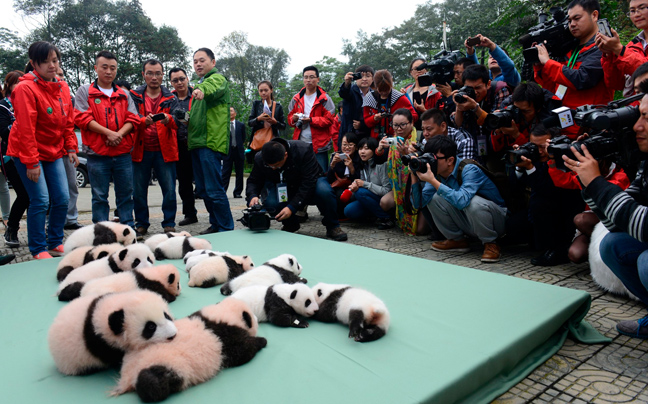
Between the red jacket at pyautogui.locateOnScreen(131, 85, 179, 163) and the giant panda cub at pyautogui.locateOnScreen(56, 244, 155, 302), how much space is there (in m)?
2.62

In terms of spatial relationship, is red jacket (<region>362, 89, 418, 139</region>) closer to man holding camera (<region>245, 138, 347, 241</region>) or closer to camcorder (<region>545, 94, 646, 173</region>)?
man holding camera (<region>245, 138, 347, 241</region>)

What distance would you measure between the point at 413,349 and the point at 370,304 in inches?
11.0

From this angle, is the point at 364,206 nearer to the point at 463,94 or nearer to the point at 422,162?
the point at 422,162

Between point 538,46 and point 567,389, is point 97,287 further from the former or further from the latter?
point 538,46

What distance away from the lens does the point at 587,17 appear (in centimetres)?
352

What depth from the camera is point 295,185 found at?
498 centimetres

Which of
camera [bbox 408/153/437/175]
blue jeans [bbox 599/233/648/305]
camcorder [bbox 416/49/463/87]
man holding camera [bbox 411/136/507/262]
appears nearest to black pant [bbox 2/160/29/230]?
camera [bbox 408/153/437/175]

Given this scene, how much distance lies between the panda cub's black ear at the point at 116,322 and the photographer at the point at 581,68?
364cm

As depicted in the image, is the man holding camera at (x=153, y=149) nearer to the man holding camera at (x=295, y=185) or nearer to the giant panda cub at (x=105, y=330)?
the man holding camera at (x=295, y=185)

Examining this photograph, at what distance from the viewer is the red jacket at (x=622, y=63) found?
10.1 feet

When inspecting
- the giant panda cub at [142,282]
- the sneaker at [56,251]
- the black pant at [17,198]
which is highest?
the black pant at [17,198]

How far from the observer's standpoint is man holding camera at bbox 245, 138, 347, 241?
4.71 meters

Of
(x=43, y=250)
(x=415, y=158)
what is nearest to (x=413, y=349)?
(x=415, y=158)

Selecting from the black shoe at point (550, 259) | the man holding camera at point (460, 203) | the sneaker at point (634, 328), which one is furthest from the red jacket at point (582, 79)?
the sneaker at point (634, 328)
